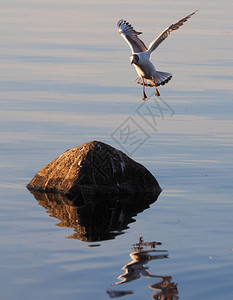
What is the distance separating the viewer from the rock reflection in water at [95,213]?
1213cm

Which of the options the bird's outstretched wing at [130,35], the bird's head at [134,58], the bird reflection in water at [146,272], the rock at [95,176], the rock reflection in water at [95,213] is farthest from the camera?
the bird's outstretched wing at [130,35]

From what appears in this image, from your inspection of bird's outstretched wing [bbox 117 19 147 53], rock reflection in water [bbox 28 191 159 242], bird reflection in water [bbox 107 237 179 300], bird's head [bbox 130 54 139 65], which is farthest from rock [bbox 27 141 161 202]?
bird's outstretched wing [bbox 117 19 147 53]

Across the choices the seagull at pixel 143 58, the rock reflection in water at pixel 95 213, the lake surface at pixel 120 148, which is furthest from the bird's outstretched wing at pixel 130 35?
the rock reflection in water at pixel 95 213

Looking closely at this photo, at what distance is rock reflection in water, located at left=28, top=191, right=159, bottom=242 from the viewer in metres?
12.1

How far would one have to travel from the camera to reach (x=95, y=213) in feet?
43.5

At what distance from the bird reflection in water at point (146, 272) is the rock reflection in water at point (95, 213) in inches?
29.1

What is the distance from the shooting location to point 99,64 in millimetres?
27031

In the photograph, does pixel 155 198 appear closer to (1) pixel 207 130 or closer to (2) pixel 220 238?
(2) pixel 220 238

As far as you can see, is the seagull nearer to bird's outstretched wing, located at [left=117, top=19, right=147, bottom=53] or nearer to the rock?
bird's outstretched wing, located at [left=117, top=19, right=147, bottom=53]

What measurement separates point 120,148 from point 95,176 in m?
3.18

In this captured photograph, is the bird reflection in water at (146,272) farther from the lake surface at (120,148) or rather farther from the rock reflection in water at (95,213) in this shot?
the rock reflection in water at (95,213)

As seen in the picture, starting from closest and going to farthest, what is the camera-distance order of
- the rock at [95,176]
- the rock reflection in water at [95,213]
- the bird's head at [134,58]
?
the rock reflection in water at [95,213] → the rock at [95,176] → the bird's head at [134,58]

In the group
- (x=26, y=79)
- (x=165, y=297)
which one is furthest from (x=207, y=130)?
(x=165, y=297)

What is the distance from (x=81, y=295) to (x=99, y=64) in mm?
18220
